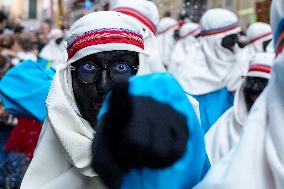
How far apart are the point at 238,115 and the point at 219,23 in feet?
10.1

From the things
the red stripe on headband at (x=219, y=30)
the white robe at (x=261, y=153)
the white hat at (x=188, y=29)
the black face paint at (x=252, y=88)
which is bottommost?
the white hat at (x=188, y=29)

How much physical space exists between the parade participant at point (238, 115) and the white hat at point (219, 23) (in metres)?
2.35

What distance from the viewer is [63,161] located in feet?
8.23

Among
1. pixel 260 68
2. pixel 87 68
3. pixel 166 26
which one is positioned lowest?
pixel 166 26

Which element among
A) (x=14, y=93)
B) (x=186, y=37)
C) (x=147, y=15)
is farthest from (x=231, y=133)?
(x=186, y=37)

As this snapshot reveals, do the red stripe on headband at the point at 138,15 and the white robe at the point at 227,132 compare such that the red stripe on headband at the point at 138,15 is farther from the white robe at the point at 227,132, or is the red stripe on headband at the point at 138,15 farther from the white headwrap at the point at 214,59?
the white headwrap at the point at 214,59

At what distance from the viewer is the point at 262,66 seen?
4777 mm

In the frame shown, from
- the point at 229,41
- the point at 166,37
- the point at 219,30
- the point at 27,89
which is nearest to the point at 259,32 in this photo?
the point at 219,30

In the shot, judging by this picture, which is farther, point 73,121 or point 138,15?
A: point 138,15

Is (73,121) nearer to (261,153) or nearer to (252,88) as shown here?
(261,153)

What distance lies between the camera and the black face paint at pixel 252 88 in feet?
15.2

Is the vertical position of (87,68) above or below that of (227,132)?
above

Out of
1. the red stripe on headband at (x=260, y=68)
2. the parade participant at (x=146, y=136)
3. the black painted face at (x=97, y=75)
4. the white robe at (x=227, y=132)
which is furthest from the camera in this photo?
the red stripe on headband at (x=260, y=68)

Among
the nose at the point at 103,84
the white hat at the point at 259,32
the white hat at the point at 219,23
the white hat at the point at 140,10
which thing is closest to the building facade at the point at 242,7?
the white hat at the point at 259,32
